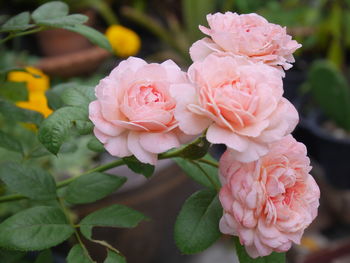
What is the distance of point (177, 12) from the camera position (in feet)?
6.93

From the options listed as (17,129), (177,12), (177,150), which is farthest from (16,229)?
(177,12)

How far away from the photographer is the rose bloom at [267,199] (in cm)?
45

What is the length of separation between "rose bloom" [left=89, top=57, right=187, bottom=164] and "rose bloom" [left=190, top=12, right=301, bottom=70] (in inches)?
1.9

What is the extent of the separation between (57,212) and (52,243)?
5 centimetres

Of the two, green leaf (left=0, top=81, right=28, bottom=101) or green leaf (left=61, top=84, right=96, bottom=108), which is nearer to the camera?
green leaf (left=61, top=84, right=96, bottom=108)

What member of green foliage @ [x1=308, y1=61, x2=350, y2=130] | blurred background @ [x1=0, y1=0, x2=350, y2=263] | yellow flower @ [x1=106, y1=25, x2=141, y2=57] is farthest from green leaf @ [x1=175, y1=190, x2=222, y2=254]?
green foliage @ [x1=308, y1=61, x2=350, y2=130]

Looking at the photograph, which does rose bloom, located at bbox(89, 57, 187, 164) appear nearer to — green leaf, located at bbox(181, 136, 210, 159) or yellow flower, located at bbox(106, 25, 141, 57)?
green leaf, located at bbox(181, 136, 210, 159)

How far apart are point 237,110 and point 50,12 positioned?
1.09 ft

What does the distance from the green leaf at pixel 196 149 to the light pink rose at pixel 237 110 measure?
6 centimetres

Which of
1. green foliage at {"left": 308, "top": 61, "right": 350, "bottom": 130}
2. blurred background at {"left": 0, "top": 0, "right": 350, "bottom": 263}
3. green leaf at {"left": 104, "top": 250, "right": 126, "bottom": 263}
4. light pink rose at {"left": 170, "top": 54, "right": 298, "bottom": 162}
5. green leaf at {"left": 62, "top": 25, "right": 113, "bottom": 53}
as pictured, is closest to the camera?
light pink rose at {"left": 170, "top": 54, "right": 298, "bottom": 162}

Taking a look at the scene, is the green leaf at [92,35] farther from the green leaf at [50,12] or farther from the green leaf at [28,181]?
the green leaf at [28,181]

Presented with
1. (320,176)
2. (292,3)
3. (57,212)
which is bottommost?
(320,176)

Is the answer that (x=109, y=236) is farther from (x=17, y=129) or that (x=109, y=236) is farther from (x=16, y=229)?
(x=16, y=229)

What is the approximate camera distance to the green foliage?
1431mm
